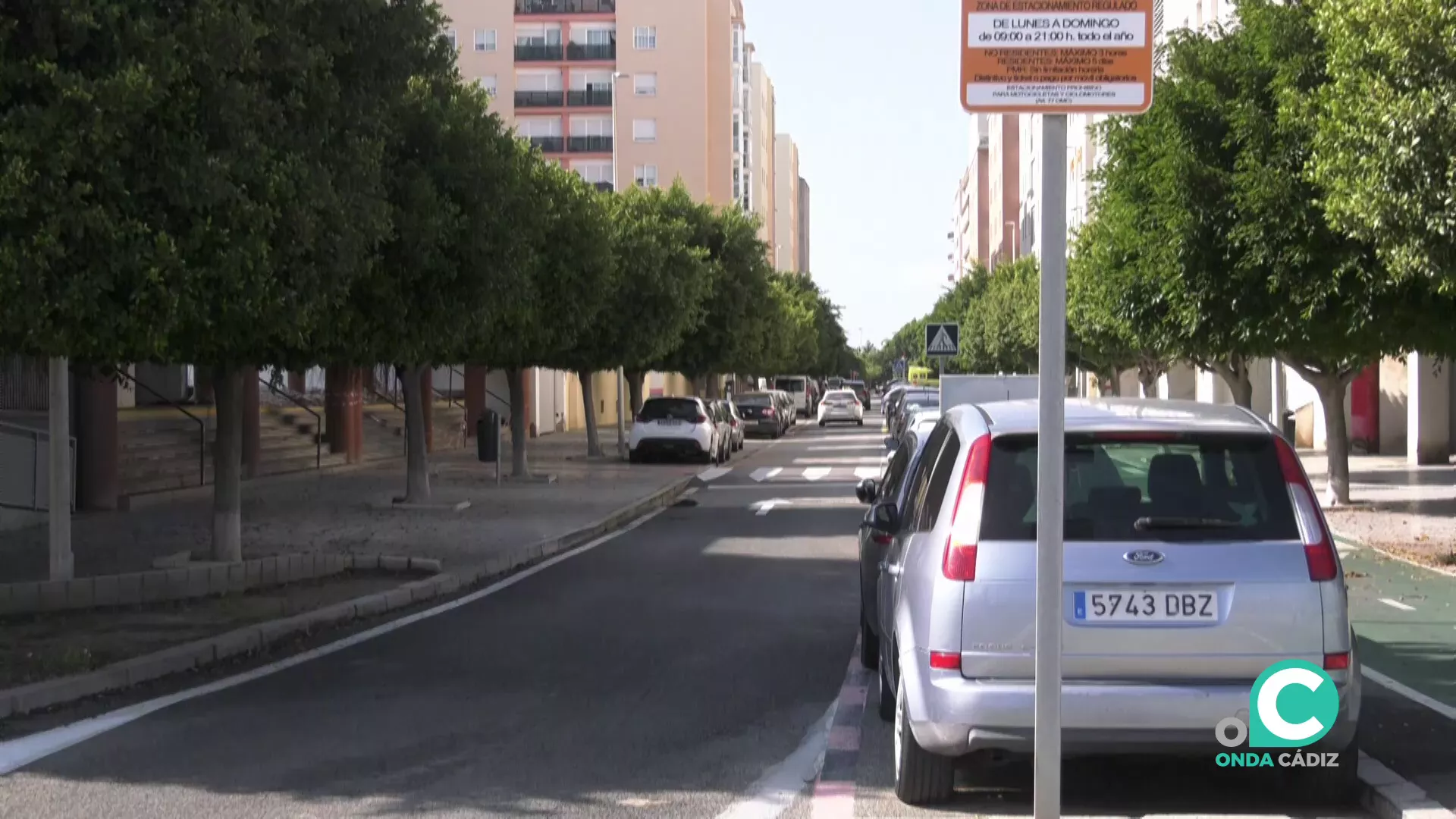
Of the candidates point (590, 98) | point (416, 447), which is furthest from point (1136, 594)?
point (590, 98)

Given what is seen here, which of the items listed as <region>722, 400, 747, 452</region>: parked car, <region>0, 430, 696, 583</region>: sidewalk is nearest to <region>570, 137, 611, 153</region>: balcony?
<region>722, 400, 747, 452</region>: parked car

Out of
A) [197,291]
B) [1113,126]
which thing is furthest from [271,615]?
[1113,126]

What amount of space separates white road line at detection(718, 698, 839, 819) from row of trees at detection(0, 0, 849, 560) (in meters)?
5.44

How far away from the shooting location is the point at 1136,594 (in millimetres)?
5699

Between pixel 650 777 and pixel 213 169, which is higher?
pixel 213 169

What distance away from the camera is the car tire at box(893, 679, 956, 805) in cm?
622

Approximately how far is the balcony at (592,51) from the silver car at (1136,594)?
75681 mm

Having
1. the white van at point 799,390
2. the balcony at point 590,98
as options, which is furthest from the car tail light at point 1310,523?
the balcony at point 590,98

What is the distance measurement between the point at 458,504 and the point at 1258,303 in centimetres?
1176

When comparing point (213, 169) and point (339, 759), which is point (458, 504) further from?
point (339, 759)

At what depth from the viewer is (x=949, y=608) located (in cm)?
578

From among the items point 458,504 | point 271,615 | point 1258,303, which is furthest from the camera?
point 458,504

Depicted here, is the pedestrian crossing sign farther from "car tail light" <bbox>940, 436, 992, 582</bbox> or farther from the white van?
the white van

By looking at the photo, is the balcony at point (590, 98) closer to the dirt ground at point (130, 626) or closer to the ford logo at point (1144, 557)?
the dirt ground at point (130, 626)
